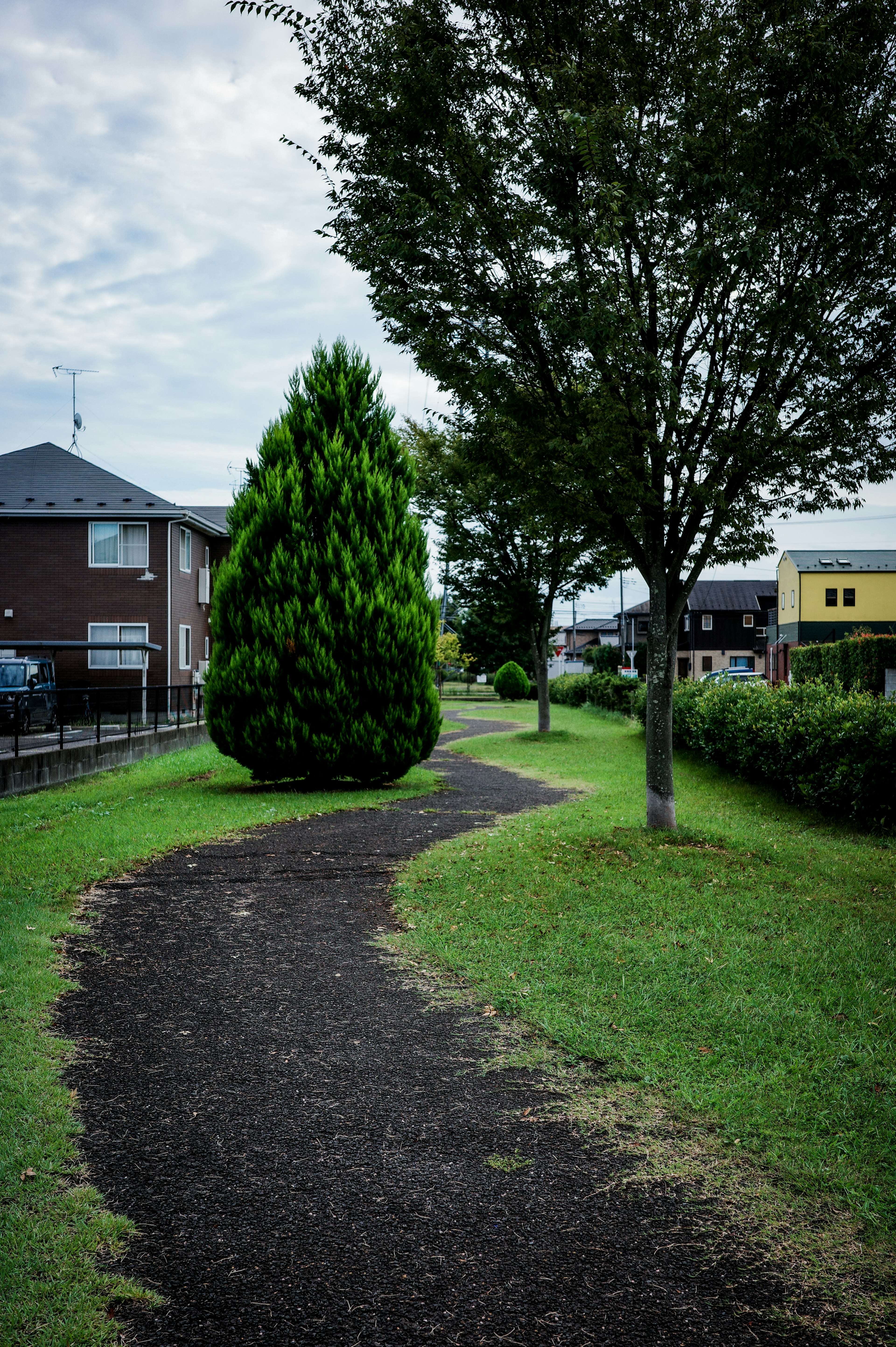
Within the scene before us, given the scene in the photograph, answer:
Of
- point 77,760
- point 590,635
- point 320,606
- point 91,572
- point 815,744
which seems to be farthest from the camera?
point 590,635

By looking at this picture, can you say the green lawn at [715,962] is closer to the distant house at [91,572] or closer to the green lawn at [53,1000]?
the green lawn at [53,1000]

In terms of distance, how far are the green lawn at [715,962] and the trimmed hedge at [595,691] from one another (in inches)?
609

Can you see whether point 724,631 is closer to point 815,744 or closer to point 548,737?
point 548,737

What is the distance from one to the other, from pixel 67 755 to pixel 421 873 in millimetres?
9394

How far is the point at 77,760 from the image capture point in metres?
15.0

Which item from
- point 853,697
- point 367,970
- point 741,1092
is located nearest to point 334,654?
point 853,697

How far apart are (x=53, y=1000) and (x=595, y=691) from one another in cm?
3116

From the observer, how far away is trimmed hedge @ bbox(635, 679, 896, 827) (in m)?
9.18

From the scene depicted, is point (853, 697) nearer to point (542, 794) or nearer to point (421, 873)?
point (542, 794)

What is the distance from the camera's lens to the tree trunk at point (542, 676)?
23.3m

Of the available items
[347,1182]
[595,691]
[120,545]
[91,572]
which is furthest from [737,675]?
[347,1182]

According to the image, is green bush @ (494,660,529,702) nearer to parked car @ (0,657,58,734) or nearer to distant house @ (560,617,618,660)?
parked car @ (0,657,58,734)

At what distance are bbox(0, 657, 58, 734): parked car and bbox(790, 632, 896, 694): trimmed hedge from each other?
60.1 ft

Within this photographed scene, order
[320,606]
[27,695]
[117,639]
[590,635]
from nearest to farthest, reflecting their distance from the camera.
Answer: [320,606] → [27,695] → [117,639] → [590,635]
